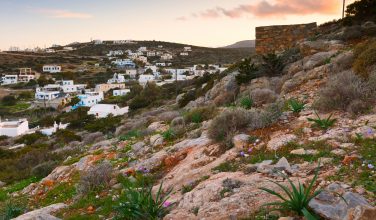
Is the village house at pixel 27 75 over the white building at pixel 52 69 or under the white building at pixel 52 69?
under

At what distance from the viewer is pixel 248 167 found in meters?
5.18

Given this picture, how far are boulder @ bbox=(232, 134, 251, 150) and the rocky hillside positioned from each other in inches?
0.9

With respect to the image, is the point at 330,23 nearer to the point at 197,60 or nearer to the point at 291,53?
the point at 291,53

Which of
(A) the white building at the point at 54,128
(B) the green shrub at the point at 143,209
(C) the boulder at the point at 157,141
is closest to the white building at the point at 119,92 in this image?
(A) the white building at the point at 54,128

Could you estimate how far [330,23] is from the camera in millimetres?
20219

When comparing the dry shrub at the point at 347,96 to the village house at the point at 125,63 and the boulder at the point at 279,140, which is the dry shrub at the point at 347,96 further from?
the village house at the point at 125,63

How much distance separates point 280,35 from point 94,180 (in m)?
14.6

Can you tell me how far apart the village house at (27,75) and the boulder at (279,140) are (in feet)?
318

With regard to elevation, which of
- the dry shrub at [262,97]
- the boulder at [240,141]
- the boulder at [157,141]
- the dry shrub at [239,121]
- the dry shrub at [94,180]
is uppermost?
the dry shrub at [262,97]

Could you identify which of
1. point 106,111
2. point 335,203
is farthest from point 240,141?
point 106,111

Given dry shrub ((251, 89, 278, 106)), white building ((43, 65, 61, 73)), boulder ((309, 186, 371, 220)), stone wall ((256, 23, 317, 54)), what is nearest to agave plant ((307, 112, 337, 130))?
boulder ((309, 186, 371, 220))

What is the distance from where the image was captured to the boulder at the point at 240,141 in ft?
20.4

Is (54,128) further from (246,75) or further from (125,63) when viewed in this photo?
(125,63)

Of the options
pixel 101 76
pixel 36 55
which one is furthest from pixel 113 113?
pixel 36 55
